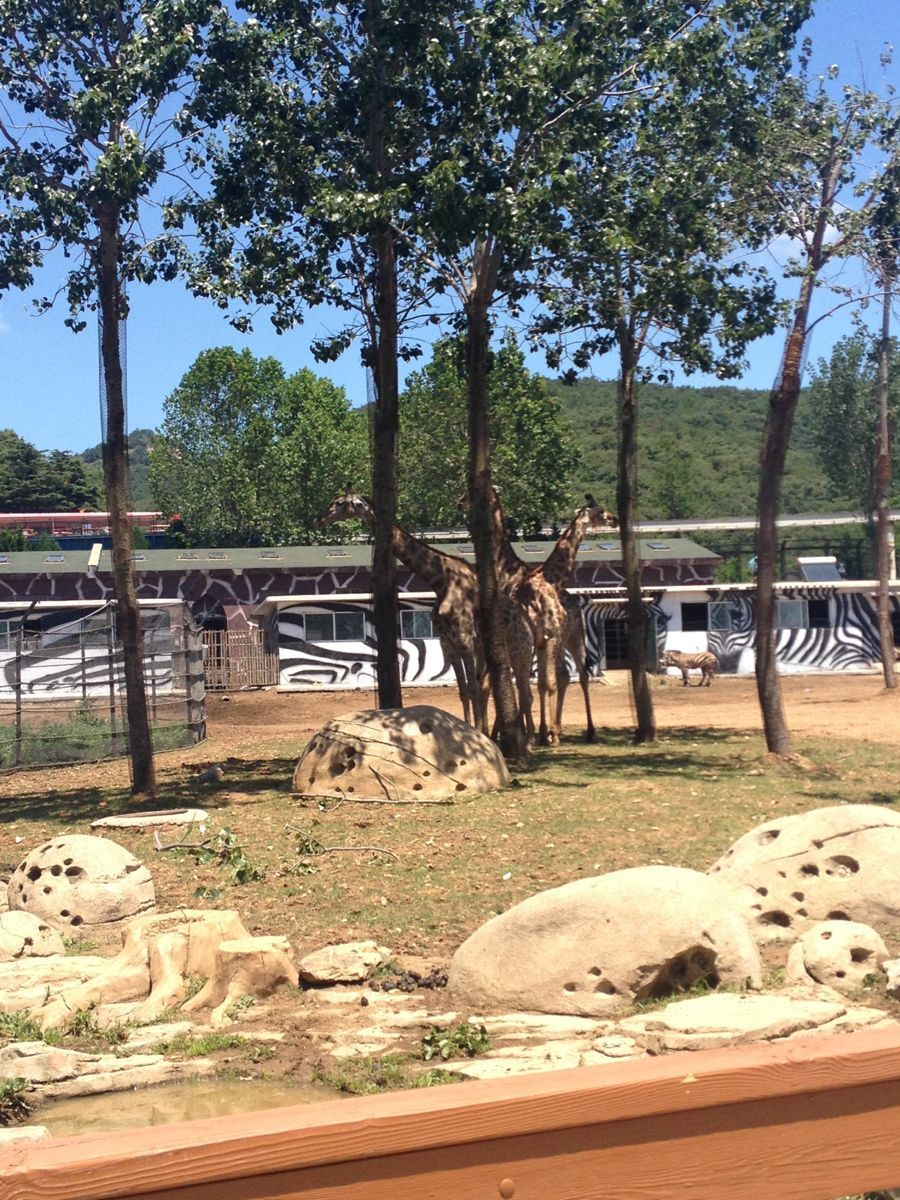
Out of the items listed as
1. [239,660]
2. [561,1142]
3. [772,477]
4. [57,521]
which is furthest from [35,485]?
[561,1142]

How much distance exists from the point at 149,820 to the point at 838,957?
24.4ft

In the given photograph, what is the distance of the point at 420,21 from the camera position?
45.9ft

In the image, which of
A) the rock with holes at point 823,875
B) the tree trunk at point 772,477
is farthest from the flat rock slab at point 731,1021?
the tree trunk at point 772,477

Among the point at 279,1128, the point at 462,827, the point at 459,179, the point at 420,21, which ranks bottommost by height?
the point at 462,827

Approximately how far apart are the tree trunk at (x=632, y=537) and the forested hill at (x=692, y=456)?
1682 inches

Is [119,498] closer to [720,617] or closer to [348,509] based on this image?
[348,509]

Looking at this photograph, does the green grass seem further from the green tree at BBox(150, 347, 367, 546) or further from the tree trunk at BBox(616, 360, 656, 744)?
the green tree at BBox(150, 347, 367, 546)

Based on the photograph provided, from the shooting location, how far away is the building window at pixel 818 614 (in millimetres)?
35906

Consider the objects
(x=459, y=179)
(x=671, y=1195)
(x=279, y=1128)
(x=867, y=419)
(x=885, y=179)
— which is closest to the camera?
(x=279, y=1128)

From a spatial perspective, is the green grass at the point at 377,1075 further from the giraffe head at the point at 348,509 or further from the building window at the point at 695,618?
the building window at the point at 695,618

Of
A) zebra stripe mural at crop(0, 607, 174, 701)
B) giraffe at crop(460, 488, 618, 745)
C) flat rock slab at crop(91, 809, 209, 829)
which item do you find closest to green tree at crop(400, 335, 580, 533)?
zebra stripe mural at crop(0, 607, 174, 701)

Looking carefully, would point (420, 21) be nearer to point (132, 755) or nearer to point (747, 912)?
point (132, 755)

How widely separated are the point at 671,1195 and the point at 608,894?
14.0 feet

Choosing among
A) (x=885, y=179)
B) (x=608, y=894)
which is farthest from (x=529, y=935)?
(x=885, y=179)
